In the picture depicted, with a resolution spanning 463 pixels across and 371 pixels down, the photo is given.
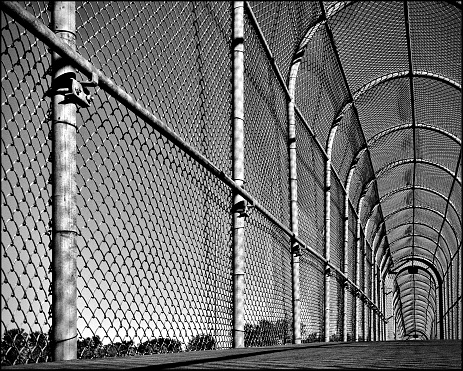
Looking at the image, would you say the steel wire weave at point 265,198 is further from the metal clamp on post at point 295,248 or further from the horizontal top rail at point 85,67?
the horizontal top rail at point 85,67

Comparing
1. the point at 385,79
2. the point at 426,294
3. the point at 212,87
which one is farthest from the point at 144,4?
the point at 426,294

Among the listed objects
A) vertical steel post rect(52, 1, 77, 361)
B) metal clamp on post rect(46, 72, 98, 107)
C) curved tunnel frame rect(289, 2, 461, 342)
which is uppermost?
curved tunnel frame rect(289, 2, 461, 342)

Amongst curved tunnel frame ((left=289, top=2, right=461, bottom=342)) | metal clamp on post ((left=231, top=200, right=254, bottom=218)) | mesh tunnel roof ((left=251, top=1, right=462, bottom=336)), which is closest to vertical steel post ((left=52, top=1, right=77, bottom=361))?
metal clamp on post ((left=231, top=200, right=254, bottom=218))

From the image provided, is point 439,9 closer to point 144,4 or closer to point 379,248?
point 144,4

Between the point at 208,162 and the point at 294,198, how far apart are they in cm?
382

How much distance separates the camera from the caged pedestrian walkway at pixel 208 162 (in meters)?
2.46

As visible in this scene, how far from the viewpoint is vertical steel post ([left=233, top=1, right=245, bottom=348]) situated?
5.04 metres

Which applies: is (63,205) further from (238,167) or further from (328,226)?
(328,226)

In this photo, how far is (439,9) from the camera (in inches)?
388

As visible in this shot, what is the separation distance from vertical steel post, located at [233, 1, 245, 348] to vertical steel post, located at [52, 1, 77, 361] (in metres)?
2.64

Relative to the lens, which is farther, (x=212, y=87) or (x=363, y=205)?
(x=363, y=205)

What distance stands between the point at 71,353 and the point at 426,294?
47272mm

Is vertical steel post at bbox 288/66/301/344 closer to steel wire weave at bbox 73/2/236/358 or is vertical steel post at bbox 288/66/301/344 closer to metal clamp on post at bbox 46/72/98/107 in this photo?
steel wire weave at bbox 73/2/236/358

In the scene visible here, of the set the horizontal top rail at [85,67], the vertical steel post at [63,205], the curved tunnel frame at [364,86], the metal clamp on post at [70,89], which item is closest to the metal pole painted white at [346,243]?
the curved tunnel frame at [364,86]
